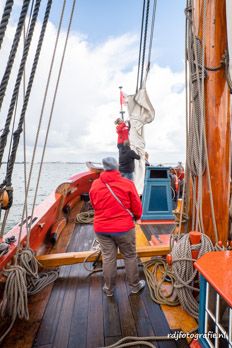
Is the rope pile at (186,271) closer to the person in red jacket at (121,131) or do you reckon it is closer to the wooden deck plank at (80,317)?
the wooden deck plank at (80,317)

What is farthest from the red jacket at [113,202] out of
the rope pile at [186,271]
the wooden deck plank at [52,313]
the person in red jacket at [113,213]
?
the wooden deck plank at [52,313]

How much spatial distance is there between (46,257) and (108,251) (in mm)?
817

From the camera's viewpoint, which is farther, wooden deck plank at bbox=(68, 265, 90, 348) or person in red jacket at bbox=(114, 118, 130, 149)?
person in red jacket at bbox=(114, 118, 130, 149)

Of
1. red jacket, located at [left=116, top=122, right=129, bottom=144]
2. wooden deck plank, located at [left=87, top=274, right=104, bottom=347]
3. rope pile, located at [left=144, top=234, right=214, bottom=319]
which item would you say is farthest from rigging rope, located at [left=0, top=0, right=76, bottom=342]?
red jacket, located at [left=116, top=122, right=129, bottom=144]

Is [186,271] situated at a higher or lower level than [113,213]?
lower

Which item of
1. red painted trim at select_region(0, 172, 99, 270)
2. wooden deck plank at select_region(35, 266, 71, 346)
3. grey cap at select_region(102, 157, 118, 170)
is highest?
grey cap at select_region(102, 157, 118, 170)

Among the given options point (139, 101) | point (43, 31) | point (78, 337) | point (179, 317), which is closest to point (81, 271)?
point (78, 337)

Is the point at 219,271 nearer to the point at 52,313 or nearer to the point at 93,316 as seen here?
the point at 93,316

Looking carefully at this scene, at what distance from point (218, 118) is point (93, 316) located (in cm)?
199

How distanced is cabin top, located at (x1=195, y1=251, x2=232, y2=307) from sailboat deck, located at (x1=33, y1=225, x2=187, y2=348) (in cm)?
74

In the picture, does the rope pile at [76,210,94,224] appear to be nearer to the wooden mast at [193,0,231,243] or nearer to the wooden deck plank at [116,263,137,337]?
the wooden deck plank at [116,263,137,337]

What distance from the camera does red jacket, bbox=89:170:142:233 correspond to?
2021 mm

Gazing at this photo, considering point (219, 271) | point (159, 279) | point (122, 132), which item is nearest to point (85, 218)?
point (122, 132)

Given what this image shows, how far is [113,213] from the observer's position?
6.70 feet
